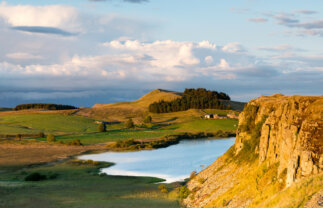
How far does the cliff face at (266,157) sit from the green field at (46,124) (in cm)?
10201

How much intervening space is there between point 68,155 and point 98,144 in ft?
67.8

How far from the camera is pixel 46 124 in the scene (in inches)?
6171

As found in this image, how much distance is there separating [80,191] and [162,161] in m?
35.0

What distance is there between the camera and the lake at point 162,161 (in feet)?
219

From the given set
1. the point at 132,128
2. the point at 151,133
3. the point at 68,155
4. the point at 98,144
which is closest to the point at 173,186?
the point at 68,155

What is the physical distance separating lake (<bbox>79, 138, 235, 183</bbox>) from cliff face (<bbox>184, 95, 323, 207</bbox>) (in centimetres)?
1639

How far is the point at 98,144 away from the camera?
108m

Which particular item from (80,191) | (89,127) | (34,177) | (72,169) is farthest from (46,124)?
(80,191)

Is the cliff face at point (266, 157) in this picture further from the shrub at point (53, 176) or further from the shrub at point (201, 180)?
the shrub at point (53, 176)

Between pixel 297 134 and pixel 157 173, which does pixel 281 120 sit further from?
pixel 157 173

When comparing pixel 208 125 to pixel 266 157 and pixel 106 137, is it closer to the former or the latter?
pixel 106 137

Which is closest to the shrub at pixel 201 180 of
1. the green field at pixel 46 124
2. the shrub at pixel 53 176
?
the shrub at pixel 53 176

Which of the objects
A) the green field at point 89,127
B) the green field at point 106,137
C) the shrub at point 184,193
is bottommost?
the shrub at point 184,193

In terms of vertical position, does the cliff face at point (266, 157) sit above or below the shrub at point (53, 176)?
above
